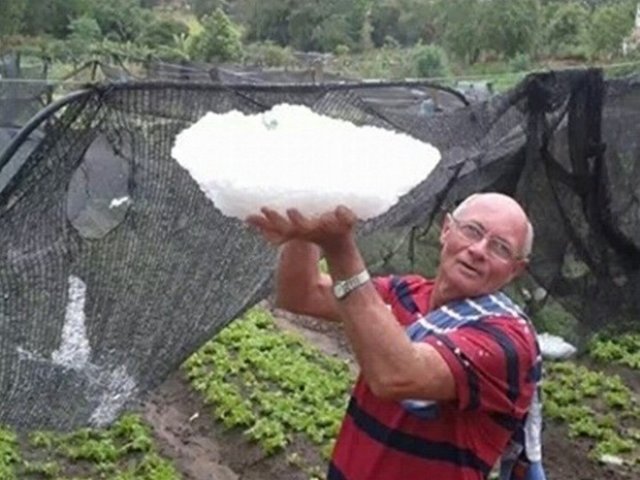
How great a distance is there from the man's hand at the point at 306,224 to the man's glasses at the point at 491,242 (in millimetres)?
423

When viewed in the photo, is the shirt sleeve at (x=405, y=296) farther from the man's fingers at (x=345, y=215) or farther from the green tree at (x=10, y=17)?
the green tree at (x=10, y=17)

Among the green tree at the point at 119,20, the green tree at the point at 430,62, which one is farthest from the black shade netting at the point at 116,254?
the green tree at the point at 119,20

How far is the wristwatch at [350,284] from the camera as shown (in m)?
1.76

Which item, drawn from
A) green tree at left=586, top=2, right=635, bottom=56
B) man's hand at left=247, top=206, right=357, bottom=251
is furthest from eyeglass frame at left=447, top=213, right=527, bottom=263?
green tree at left=586, top=2, right=635, bottom=56

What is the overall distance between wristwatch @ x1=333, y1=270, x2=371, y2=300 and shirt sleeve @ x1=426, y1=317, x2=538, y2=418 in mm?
187

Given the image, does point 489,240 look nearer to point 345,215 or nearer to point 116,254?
point 345,215

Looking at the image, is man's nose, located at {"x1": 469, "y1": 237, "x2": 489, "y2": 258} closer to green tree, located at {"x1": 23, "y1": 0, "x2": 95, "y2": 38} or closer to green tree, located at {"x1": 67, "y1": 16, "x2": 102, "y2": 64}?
green tree, located at {"x1": 67, "y1": 16, "x2": 102, "y2": 64}

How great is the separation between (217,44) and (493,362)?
32.7 metres

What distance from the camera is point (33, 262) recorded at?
109 inches

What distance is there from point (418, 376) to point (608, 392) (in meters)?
4.60

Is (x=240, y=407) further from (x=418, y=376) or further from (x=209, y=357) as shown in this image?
(x=418, y=376)

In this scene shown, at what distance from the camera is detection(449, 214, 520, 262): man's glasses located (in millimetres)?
2047

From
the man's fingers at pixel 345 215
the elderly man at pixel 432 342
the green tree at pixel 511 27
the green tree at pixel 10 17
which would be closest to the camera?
the man's fingers at pixel 345 215

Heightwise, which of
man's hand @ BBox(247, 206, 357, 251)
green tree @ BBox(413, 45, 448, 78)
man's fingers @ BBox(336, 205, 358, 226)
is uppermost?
man's fingers @ BBox(336, 205, 358, 226)
